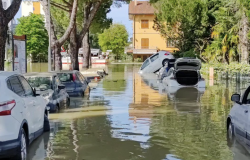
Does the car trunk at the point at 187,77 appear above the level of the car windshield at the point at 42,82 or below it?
below

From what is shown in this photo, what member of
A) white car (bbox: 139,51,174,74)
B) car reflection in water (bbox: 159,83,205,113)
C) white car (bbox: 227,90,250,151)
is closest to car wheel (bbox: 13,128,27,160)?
white car (bbox: 227,90,250,151)

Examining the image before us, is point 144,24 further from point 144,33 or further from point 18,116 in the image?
point 18,116

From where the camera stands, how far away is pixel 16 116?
733 centimetres

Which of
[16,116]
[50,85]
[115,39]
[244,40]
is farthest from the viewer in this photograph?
[115,39]

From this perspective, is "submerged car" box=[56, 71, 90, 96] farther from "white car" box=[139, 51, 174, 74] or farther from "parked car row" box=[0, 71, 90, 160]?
"white car" box=[139, 51, 174, 74]

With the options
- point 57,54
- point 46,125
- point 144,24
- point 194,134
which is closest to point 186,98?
point 194,134

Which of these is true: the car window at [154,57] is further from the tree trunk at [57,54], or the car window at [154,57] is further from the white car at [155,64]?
the tree trunk at [57,54]

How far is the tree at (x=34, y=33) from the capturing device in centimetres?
8762

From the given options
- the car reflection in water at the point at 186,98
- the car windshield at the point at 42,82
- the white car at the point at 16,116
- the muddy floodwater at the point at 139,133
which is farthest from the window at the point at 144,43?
the white car at the point at 16,116

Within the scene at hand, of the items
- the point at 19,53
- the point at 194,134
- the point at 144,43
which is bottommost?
the point at 194,134

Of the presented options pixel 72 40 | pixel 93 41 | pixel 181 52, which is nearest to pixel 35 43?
pixel 93 41

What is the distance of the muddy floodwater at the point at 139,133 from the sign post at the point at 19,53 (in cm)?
259

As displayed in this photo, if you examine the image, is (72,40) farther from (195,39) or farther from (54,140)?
(54,140)

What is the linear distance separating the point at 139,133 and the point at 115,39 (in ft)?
268
